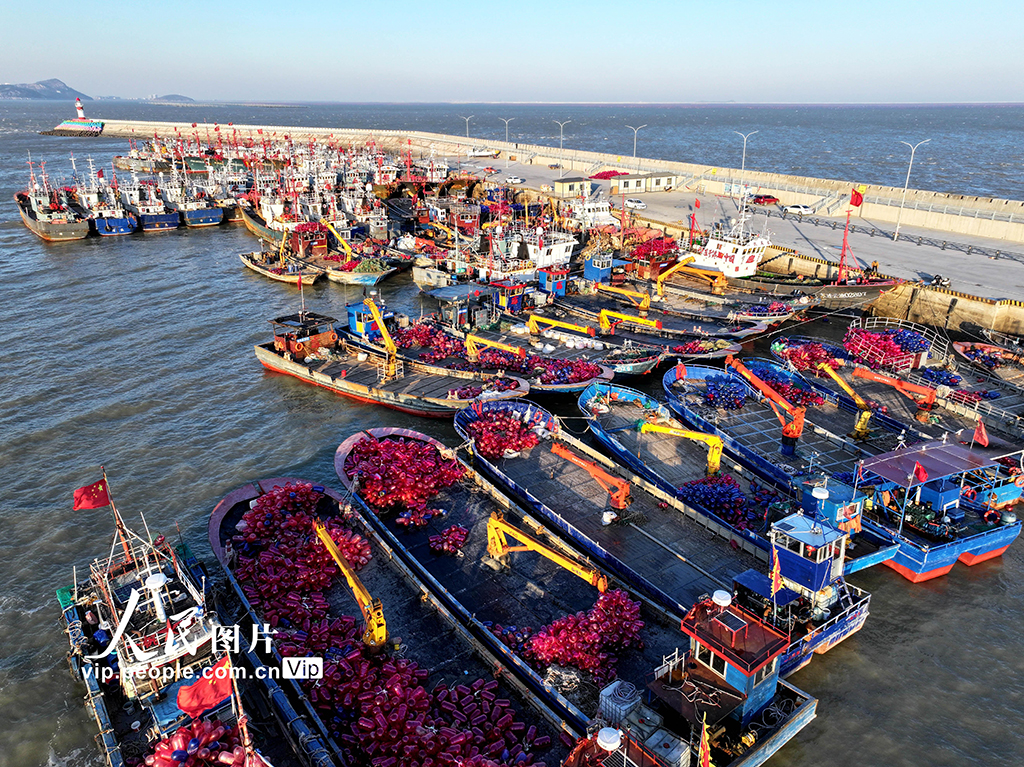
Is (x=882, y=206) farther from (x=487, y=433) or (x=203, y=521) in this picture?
(x=203, y=521)

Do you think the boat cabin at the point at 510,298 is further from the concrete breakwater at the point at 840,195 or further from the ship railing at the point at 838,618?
the concrete breakwater at the point at 840,195

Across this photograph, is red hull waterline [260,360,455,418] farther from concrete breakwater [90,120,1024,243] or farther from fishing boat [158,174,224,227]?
concrete breakwater [90,120,1024,243]

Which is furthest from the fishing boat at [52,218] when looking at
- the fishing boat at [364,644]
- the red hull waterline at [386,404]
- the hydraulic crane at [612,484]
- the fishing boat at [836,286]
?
the hydraulic crane at [612,484]

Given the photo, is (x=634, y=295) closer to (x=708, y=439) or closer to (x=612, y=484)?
(x=708, y=439)

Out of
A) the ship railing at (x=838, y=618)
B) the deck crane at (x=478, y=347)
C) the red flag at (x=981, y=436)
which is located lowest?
the ship railing at (x=838, y=618)

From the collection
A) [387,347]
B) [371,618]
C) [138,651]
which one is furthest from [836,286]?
[138,651]

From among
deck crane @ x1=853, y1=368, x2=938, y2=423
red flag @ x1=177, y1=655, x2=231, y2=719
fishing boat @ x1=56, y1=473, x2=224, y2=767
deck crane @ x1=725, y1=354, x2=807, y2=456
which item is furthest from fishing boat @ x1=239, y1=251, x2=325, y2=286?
red flag @ x1=177, y1=655, x2=231, y2=719
